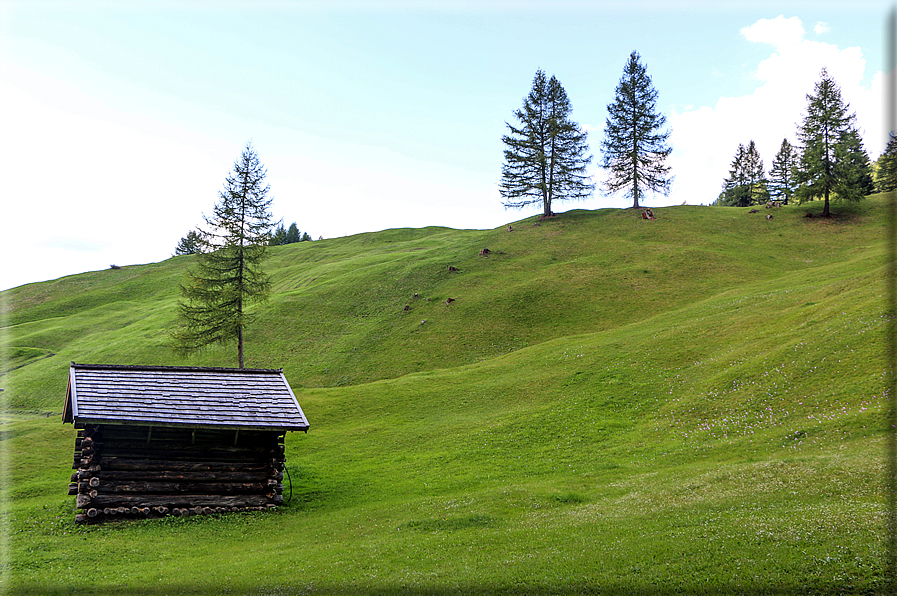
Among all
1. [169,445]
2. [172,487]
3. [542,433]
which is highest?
[169,445]

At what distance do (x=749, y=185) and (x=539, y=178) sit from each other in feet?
155

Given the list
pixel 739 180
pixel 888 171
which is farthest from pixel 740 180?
pixel 888 171

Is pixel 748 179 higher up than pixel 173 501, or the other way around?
pixel 748 179

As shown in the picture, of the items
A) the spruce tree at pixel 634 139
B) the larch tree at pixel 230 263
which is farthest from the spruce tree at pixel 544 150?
the larch tree at pixel 230 263

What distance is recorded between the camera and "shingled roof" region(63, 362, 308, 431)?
19984 mm

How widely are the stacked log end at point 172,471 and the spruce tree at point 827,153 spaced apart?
8079cm

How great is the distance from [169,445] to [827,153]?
87111mm

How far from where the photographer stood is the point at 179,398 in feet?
71.1

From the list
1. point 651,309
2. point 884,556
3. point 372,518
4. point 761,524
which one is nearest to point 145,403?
point 372,518

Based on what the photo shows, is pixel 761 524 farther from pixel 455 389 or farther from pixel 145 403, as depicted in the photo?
pixel 455 389

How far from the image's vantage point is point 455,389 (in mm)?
38531

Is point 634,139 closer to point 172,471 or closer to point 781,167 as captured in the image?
point 781,167

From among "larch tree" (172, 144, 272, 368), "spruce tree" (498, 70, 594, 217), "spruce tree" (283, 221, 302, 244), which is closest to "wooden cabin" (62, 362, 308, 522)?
"larch tree" (172, 144, 272, 368)

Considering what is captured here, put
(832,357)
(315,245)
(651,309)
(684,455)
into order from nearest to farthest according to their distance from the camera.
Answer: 1. (684,455)
2. (832,357)
3. (651,309)
4. (315,245)
